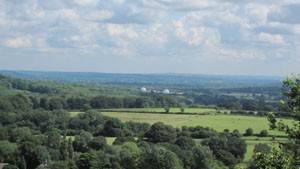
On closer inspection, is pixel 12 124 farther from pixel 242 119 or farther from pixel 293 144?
pixel 293 144

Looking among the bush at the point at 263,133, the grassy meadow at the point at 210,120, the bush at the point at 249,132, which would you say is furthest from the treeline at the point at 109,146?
the grassy meadow at the point at 210,120

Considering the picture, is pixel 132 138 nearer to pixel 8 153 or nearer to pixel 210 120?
pixel 8 153

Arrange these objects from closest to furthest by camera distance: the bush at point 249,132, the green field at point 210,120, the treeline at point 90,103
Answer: the bush at point 249,132, the green field at point 210,120, the treeline at point 90,103

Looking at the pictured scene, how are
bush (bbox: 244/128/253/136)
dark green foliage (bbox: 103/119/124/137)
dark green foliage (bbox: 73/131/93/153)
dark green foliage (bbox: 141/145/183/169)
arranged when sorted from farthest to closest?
dark green foliage (bbox: 103/119/124/137) → bush (bbox: 244/128/253/136) → dark green foliage (bbox: 73/131/93/153) → dark green foliage (bbox: 141/145/183/169)

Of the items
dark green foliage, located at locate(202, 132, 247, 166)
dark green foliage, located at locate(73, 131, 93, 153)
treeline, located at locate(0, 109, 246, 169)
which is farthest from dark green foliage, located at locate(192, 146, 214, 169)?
dark green foliage, located at locate(73, 131, 93, 153)

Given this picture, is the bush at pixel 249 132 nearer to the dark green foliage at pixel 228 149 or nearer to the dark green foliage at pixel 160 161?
the dark green foliage at pixel 228 149

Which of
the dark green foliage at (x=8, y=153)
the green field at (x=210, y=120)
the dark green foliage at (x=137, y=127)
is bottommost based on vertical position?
the dark green foliage at (x=8, y=153)

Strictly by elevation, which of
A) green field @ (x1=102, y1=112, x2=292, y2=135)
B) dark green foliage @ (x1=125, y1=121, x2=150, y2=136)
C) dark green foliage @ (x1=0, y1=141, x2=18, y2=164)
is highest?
green field @ (x1=102, y1=112, x2=292, y2=135)

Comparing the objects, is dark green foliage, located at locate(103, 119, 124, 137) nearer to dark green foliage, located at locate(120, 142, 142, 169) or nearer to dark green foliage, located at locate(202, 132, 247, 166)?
dark green foliage, located at locate(202, 132, 247, 166)
